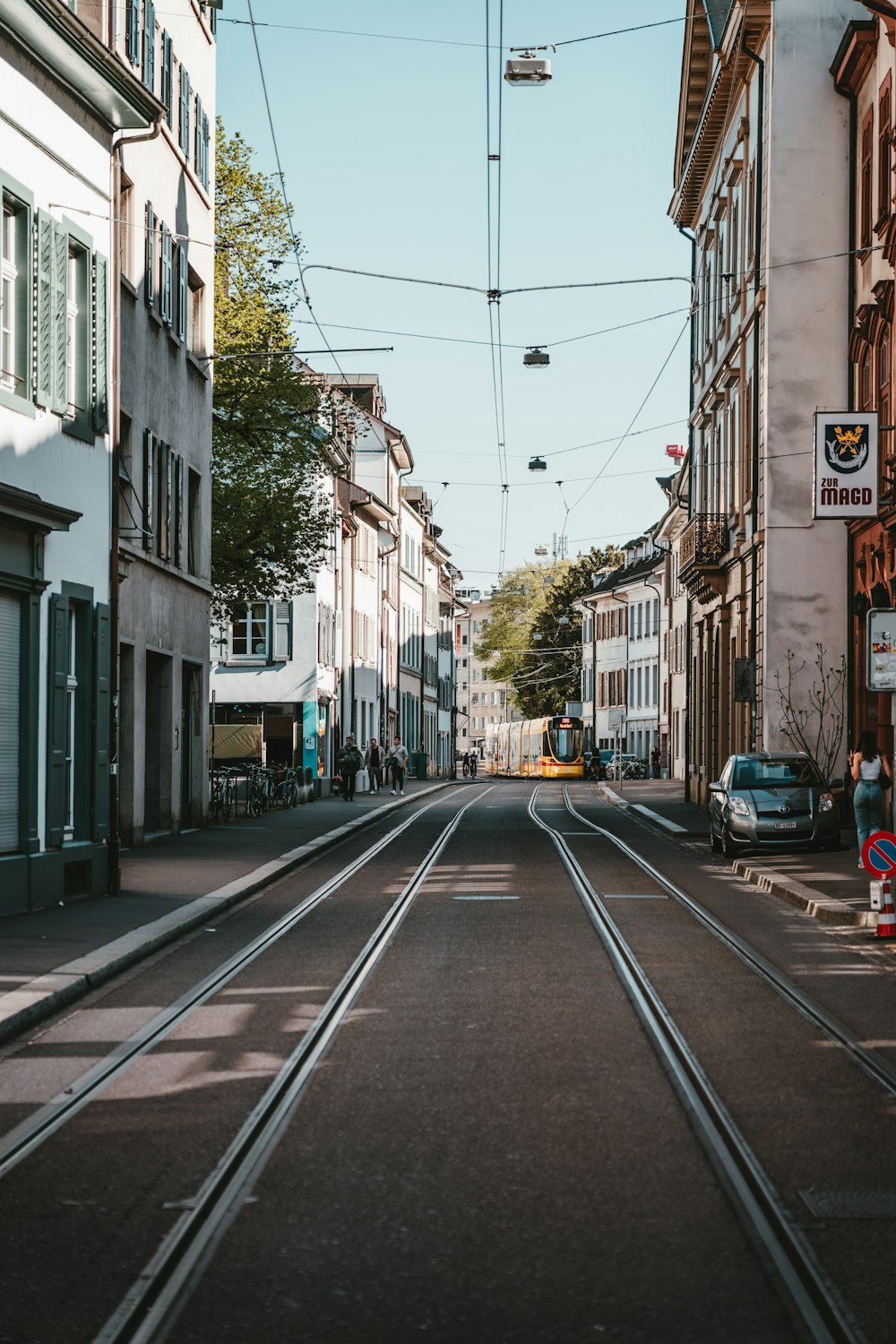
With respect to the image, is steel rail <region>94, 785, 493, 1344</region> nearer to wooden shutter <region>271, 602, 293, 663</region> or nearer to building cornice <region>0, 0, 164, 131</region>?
building cornice <region>0, 0, 164, 131</region>

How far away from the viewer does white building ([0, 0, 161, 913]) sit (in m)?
17.0

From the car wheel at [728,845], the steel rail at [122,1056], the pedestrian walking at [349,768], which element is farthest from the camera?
the pedestrian walking at [349,768]

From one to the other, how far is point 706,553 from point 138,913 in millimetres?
25960

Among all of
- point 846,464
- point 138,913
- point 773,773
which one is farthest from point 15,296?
point 773,773

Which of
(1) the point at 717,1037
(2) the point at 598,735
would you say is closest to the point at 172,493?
(1) the point at 717,1037

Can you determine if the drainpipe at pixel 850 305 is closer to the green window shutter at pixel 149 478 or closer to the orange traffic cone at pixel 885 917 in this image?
the green window shutter at pixel 149 478

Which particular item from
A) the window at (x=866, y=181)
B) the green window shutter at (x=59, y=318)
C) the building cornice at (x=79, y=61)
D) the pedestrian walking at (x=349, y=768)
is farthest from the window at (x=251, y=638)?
the green window shutter at (x=59, y=318)

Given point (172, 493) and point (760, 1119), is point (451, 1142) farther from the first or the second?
point (172, 493)

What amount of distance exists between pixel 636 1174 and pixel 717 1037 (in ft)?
11.2

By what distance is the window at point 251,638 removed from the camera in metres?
52.1

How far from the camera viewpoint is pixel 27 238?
57.0 ft

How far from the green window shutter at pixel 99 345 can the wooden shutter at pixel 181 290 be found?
10.6m

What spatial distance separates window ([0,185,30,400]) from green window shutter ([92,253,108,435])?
1.92 meters

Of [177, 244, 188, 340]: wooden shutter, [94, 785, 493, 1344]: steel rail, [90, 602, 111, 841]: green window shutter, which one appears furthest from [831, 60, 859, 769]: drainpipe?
[94, 785, 493, 1344]: steel rail
